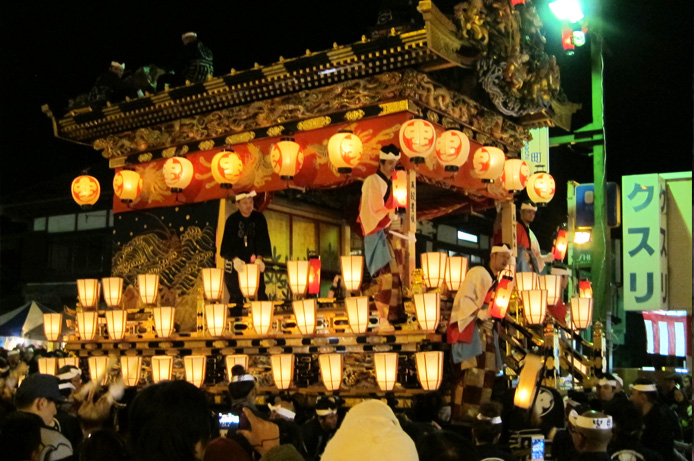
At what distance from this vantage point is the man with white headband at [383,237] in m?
11.4

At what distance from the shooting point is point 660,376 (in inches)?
559

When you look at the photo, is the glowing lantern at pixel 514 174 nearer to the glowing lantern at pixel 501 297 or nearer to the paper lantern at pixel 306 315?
the glowing lantern at pixel 501 297

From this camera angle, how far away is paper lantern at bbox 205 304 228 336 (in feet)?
42.1

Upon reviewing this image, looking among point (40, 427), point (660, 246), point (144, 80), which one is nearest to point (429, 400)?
point (660, 246)

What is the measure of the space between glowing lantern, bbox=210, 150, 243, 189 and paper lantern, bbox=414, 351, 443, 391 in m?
5.11

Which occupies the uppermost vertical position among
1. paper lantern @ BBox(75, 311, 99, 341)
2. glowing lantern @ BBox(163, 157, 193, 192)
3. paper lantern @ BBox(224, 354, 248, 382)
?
glowing lantern @ BBox(163, 157, 193, 192)

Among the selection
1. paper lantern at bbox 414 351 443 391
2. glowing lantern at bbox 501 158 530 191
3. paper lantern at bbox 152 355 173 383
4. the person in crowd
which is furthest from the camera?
glowing lantern at bbox 501 158 530 191

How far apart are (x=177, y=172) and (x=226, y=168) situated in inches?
53.6

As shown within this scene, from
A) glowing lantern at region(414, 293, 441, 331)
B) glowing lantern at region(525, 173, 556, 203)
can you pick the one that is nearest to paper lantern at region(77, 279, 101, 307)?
glowing lantern at region(414, 293, 441, 331)

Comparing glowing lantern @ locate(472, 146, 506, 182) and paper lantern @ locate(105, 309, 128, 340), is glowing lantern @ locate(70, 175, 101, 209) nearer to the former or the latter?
paper lantern @ locate(105, 309, 128, 340)

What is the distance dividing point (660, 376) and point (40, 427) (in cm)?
1255

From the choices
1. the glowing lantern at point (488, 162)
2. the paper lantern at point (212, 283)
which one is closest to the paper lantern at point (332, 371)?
the paper lantern at point (212, 283)

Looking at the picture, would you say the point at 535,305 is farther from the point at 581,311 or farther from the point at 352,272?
the point at 352,272

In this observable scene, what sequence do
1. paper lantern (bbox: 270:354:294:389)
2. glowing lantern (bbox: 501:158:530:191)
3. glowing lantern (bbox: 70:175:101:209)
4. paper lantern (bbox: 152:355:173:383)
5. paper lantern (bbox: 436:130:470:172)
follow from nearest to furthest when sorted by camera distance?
paper lantern (bbox: 270:354:294:389)
paper lantern (bbox: 436:130:470:172)
paper lantern (bbox: 152:355:173:383)
glowing lantern (bbox: 501:158:530:191)
glowing lantern (bbox: 70:175:101:209)
